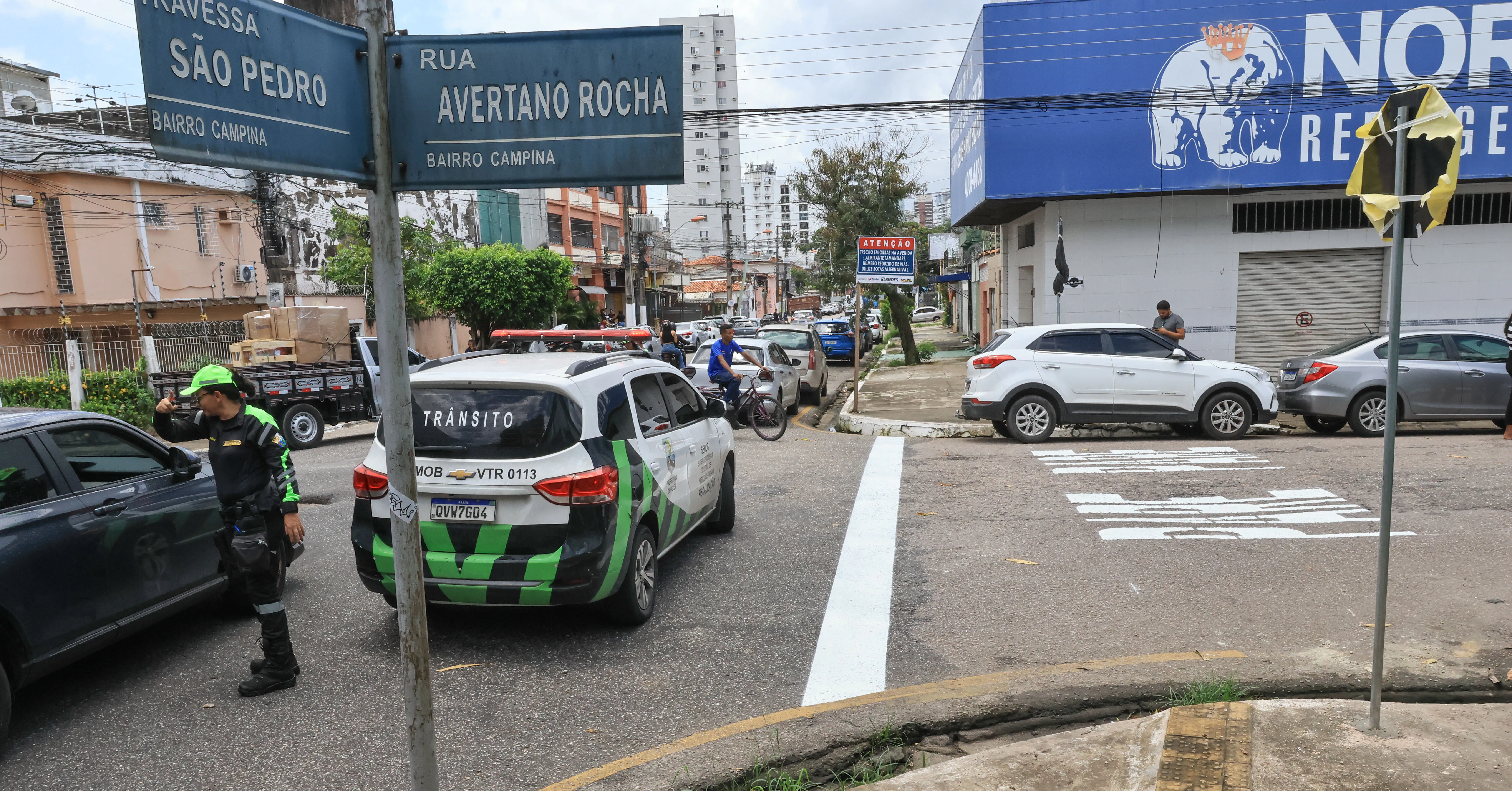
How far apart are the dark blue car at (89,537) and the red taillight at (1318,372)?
1283 cm

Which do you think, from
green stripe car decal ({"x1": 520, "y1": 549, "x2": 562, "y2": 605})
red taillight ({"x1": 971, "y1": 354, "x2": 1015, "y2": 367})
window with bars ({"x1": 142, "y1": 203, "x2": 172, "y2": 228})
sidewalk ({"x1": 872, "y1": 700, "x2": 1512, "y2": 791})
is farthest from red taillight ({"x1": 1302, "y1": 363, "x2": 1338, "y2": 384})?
window with bars ({"x1": 142, "y1": 203, "x2": 172, "y2": 228})

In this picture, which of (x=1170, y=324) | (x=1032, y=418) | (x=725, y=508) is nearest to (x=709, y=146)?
(x=1170, y=324)

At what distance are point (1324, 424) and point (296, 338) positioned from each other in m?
16.1

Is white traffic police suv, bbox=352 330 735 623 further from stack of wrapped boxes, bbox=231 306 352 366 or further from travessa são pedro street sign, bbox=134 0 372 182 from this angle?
stack of wrapped boxes, bbox=231 306 352 366

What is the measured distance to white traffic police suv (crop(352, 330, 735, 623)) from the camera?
518 cm

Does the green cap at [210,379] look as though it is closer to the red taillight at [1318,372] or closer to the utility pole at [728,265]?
the red taillight at [1318,372]

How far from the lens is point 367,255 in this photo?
2338 cm

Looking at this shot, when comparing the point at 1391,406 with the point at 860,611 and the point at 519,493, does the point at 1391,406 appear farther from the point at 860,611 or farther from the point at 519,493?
the point at 519,493

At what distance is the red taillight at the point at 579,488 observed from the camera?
5141mm

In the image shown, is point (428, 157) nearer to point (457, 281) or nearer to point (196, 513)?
point (196, 513)

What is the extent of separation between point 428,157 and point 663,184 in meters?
0.68

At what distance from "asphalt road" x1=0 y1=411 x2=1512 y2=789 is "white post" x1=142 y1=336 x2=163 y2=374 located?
414 inches

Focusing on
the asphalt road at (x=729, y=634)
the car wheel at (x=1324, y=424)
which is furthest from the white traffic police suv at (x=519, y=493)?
the car wheel at (x=1324, y=424)

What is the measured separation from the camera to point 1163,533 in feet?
24.9
